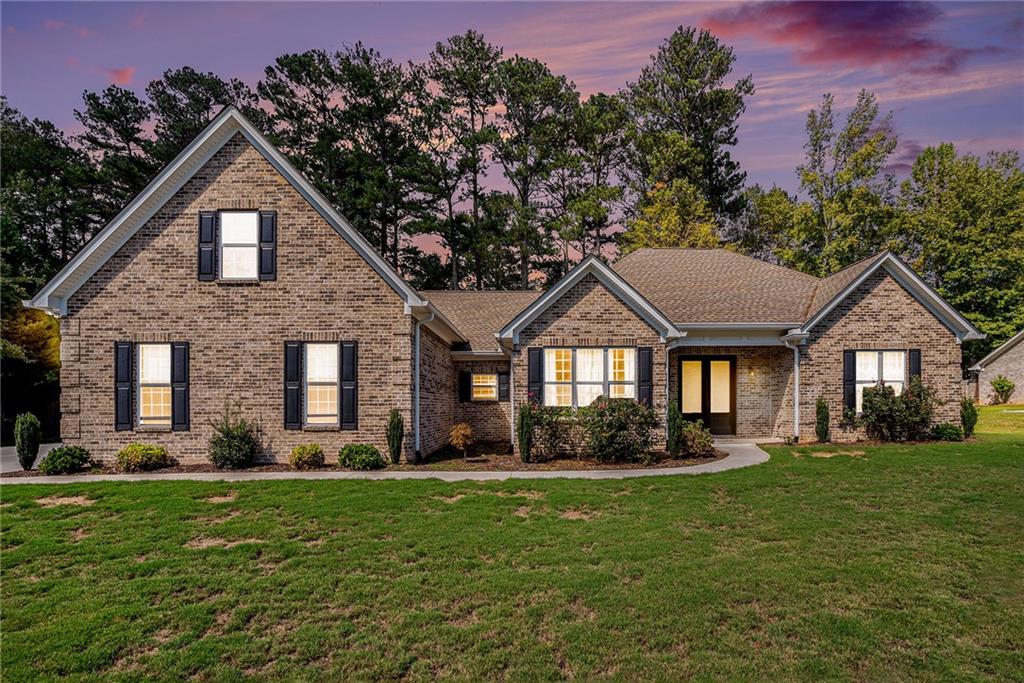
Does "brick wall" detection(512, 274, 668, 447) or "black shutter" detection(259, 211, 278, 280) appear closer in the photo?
"black shutter" detection(259, 211, 278, 280)

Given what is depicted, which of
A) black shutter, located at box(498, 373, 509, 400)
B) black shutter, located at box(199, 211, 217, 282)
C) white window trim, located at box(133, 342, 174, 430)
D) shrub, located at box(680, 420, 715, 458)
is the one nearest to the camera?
white window trim, located at box(133, 342, 174, 430)

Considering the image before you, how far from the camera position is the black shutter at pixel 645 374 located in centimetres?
1393

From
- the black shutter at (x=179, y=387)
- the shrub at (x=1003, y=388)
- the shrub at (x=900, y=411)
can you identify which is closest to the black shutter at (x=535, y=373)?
the black shutter at (x=179, y=387)

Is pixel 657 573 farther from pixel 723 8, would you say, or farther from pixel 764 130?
pixel 764 130

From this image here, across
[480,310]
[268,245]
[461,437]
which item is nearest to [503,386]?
[461,437]

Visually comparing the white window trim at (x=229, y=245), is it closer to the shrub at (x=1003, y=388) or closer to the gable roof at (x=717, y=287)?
the gable roof at (x=717, y=287)

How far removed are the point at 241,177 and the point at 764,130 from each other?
33.3m

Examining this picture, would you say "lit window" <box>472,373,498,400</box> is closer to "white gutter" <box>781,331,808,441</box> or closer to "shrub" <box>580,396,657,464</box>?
"shrub" <box>580,396,657,464</box>

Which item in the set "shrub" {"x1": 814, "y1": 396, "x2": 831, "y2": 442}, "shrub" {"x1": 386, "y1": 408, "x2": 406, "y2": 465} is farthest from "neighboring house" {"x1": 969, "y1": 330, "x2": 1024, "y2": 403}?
"shrub" {"x1": 386, "y1": 408, "x2": 406, "y2": 465}

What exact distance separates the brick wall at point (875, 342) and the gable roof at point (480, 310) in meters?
8.75

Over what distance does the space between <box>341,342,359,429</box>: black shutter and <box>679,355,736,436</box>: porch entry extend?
9.57 meters

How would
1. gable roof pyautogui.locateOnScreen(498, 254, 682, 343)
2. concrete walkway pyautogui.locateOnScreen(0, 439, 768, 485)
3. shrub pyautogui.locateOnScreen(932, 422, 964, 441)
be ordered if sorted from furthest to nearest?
shrub pyautogui.locateOnScreen(932, 422, 964, 441) → gable roof pyautogui.locateOnScreen(498, 254, 682, 343) → concrete walkway pyautogui.locateOnScreen(0, 439, 768, 485)

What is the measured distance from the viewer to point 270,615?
543 centimetres

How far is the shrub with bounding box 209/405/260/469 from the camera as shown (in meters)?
12.2
